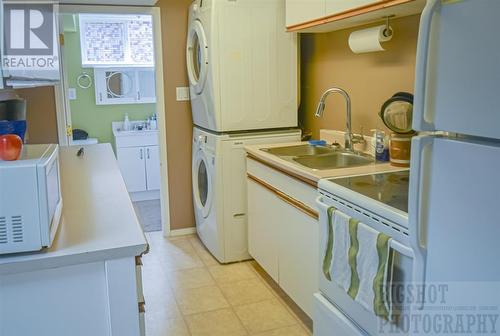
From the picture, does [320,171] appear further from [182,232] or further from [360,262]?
[182,232]

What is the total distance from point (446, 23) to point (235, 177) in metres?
2.25

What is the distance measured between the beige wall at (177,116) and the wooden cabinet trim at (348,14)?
1.13 metres

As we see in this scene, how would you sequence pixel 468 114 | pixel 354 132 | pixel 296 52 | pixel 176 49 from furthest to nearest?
pixel 176 49
pixel 296 52
pixel 354 132
pixel 468 114

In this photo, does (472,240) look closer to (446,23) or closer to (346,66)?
(446,23)

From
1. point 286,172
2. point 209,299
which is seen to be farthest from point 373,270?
point 209,299

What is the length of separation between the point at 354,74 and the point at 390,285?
1.66m

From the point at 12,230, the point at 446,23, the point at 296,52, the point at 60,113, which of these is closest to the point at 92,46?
the point at 60,113

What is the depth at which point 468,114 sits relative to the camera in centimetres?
106

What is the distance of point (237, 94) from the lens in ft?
10.3

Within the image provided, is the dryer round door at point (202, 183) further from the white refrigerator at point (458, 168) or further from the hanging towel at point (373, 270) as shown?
the white refrigerator at point (458, 168)

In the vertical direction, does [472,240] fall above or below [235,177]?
above

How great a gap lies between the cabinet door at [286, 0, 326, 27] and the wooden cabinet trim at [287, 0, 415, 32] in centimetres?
2

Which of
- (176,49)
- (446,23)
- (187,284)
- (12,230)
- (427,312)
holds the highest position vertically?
(176,49)

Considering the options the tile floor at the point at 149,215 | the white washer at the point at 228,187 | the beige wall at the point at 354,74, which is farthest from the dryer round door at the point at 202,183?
the beige wall at the point at 354,74
